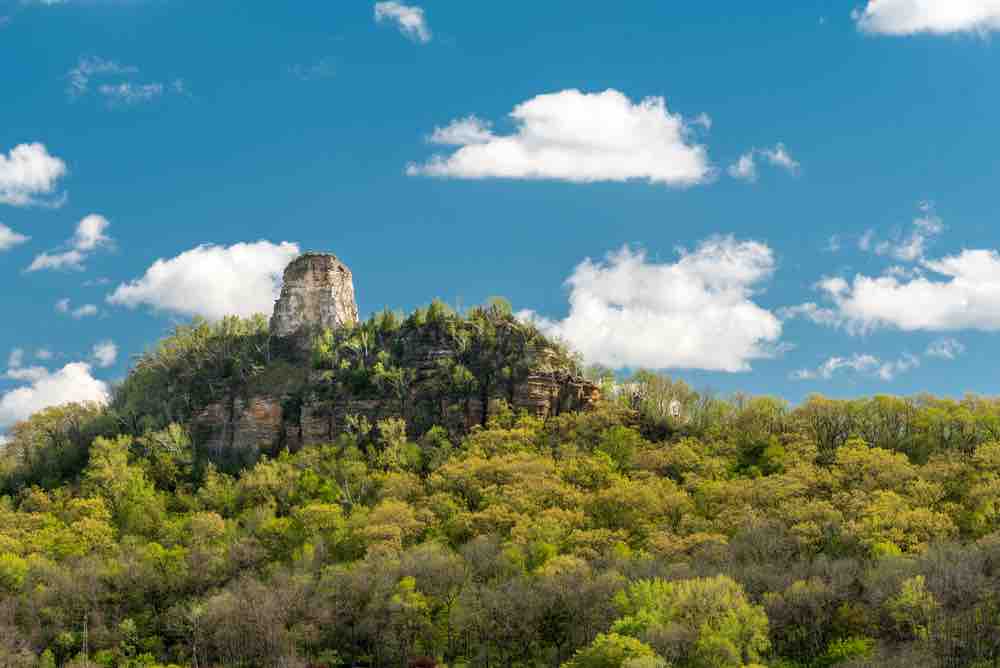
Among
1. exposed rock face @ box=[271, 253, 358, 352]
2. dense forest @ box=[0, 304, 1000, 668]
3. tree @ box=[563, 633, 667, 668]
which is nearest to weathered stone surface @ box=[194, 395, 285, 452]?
dense forest @ box=[0, 304, 1000, 668]

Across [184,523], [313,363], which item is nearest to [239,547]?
[184,523]

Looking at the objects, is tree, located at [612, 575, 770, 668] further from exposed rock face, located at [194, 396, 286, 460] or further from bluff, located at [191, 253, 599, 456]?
exposed rock face, located at [194, 396, 286, 460]

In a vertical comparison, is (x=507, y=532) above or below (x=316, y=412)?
below

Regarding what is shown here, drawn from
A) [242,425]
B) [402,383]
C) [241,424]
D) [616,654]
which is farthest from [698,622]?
[241,424]

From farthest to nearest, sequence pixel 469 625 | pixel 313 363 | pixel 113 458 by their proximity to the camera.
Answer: pixel 313 363 < pixel 113 458 < pixel 469 625

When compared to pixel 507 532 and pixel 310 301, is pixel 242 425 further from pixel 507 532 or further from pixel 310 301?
pixel 507 532

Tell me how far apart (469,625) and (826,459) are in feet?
165

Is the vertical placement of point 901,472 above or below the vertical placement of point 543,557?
above

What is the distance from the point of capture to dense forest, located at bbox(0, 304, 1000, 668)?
230ft

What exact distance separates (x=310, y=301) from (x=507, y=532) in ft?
239

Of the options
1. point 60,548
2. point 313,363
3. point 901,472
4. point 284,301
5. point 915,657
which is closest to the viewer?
point 915,657

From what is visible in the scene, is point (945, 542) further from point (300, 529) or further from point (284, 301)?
point (284, 301)

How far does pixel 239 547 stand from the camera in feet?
323

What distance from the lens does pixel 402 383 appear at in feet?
454
